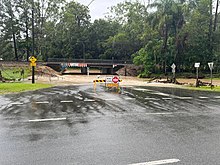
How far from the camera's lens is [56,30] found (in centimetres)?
7156

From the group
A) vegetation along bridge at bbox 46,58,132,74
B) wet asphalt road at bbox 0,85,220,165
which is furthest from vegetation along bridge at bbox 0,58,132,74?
wet asphalt road at bbox 0,85,220,165

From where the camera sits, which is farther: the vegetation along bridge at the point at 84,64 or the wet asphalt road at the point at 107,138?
the vegetation along bridge at the point at 84,64

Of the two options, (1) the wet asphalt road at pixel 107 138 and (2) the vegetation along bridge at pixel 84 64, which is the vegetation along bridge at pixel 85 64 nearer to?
(2) the vegetation along bridge at pixel 84 64

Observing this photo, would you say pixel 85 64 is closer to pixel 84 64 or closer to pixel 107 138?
pixel 84 64

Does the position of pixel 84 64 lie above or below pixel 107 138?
above

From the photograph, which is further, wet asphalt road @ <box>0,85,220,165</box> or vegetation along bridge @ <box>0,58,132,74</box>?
vegetation along bridge @ <box>0,58,132,74</box>

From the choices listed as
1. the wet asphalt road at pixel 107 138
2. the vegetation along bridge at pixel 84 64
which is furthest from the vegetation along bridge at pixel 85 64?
the wet asphalt road at pixel 107 138

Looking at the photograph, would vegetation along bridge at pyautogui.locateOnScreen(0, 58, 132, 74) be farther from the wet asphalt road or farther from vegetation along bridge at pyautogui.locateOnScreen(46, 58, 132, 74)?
the wet asphalt road

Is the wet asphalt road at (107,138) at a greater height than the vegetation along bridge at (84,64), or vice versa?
the vegetation along bridge at (84,64)

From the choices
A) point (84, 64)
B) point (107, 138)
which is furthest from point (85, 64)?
point (107, 138)

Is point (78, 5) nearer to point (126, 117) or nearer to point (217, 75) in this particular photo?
point (217, 75)

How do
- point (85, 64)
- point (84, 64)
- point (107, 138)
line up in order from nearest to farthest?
point (107, 138), point (84, 64), point (85, 64)

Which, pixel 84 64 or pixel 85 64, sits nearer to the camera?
pixel 84 64

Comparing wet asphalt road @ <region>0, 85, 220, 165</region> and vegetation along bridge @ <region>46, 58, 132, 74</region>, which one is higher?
vegetation along bridge @ <region>46, 58, 132, 74</region>
